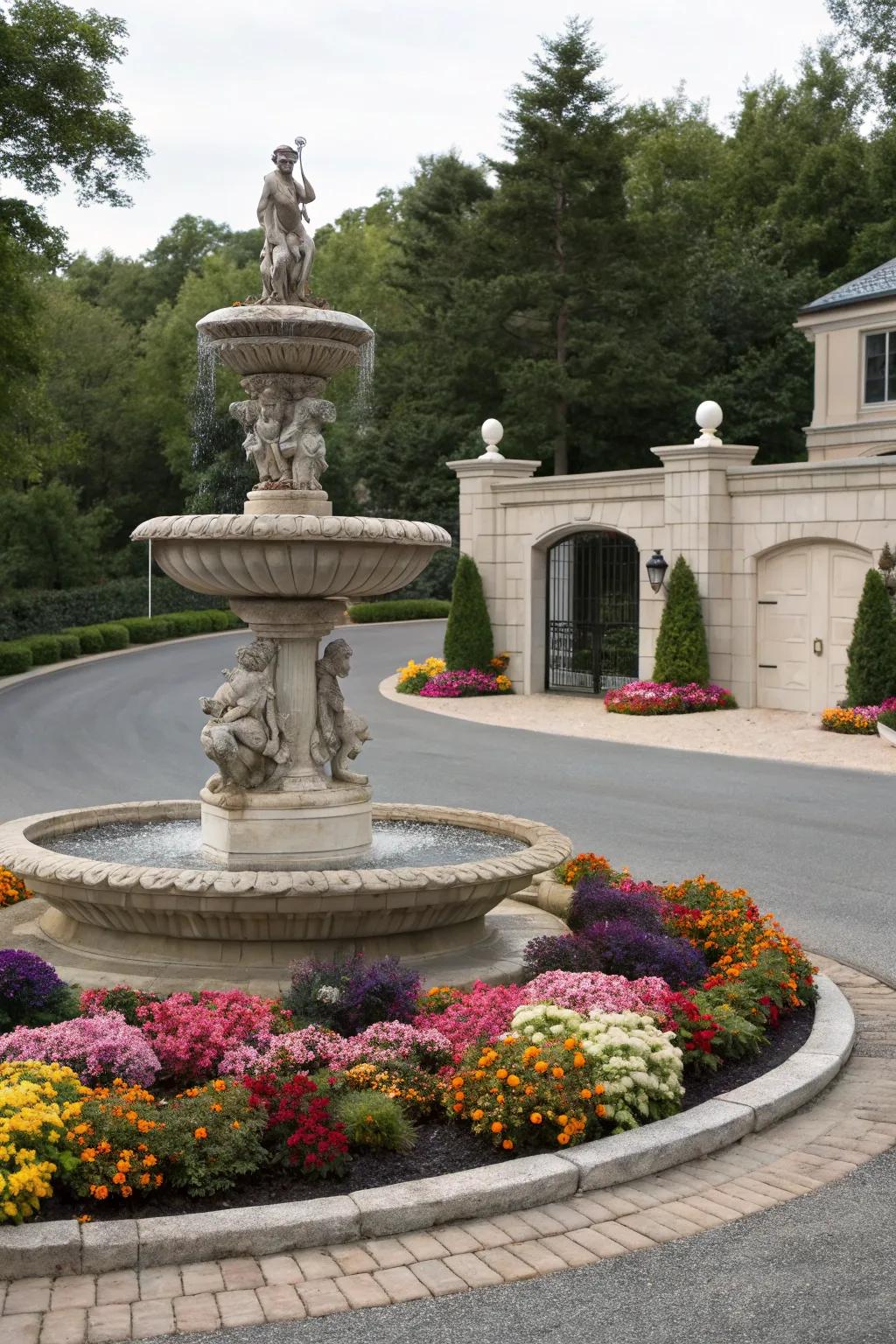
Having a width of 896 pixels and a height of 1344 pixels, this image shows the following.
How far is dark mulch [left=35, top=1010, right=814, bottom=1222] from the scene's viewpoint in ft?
17.8

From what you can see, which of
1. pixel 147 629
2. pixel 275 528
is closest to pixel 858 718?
pixel 275 528

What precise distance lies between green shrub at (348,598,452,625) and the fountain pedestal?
116 feet

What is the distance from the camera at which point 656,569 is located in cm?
2467

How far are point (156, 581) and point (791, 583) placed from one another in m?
25.9

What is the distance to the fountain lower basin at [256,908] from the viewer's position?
7.93m

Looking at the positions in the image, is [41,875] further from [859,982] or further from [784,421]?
[784,421]

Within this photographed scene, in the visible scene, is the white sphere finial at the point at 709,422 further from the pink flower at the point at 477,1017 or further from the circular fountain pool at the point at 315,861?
the pink flower at the point at 477,1017

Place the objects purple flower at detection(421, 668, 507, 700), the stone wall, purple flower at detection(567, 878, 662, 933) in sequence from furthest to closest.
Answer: purple flower at detection(421, 668, 507, 700) < the stone wall < purple flower at detection(567, 878, 662, 933)

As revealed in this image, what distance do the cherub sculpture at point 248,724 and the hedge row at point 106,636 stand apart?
2504 cm

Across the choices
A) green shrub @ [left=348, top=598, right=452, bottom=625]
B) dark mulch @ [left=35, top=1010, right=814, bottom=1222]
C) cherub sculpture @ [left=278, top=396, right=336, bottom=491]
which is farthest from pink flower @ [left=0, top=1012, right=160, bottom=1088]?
green shrub @ [left=348, top=598, right=452, bottom=625]

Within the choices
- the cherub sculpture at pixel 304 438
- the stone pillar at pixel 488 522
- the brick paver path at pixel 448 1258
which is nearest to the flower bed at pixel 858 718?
the stone pillar at pixel 488 522

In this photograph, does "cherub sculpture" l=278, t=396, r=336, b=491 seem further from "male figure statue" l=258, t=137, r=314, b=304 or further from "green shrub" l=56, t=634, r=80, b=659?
"green shrub" l=56, t=634, r=80, b=659

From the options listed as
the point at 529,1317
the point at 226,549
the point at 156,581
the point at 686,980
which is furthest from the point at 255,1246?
the point at 156,581

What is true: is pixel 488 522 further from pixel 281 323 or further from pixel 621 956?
pixel 621 956
